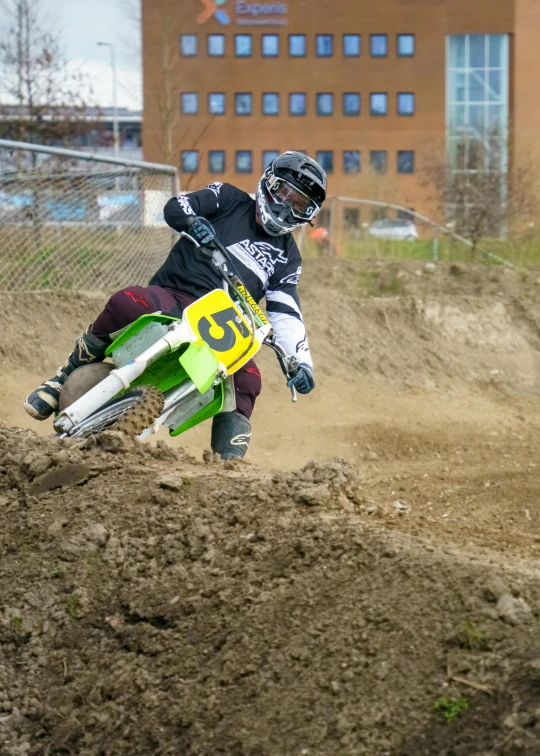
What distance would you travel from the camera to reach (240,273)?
6395mm

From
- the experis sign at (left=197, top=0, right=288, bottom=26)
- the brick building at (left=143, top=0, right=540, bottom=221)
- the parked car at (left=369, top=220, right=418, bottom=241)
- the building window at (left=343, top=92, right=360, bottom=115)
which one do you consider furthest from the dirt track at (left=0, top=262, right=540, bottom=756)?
the experis sign at (left=197, top=0, right=288, bottom=26)

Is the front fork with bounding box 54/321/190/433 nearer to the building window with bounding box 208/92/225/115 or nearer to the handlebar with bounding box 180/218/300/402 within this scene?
the handlebar with bounding box 180/218/300/402

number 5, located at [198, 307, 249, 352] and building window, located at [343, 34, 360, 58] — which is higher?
building window, located at [343, 34, 360, 58]

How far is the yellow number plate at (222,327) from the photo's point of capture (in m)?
5.71

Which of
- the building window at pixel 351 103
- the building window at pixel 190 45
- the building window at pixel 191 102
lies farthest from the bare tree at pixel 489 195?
the building window at pixel 351 103

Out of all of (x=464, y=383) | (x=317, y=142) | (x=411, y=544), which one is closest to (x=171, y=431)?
(x=411, y=544)

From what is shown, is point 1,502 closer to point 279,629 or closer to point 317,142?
point 279,629

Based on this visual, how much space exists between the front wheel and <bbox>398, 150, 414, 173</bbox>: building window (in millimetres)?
55828

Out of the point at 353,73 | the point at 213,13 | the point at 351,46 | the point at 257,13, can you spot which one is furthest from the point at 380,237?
the point at 257,13

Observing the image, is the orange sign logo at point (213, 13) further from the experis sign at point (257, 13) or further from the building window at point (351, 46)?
the building window at point (351, 46)

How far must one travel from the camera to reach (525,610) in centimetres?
344

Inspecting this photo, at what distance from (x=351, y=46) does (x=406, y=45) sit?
3.25 metres

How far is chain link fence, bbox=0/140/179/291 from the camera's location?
1031 centimetres

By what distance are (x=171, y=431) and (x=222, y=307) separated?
32.5 inches
